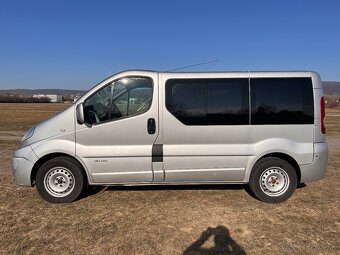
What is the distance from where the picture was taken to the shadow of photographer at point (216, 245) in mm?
4289

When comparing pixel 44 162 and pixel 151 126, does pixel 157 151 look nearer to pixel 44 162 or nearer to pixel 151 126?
pixel 151 126

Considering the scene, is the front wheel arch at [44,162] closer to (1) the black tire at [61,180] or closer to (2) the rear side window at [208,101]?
(1) the black tire at [61,180]

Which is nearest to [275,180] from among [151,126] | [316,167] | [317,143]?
[316,167]

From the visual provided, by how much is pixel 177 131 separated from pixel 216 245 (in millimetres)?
2016

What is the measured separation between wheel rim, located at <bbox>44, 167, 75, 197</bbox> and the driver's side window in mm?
941

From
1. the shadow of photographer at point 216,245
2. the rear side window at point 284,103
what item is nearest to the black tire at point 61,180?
the shadow of photographer at point 216,245

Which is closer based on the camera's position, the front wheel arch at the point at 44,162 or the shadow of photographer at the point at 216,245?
the shadow of photographer at the point at 216,245

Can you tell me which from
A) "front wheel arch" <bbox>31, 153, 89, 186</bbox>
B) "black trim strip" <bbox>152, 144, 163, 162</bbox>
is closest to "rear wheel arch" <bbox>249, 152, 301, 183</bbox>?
"black trim strip" <bbox>152, 144, 163, 162</bbox>

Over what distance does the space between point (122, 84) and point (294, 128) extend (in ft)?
9.30

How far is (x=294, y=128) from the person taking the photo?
19.7ft

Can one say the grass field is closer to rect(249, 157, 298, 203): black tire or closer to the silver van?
rect(249, 157, 298, 203): black tire

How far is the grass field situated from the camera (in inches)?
175

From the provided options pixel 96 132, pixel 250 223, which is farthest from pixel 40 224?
pixel 250 223

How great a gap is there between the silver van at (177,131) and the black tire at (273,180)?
0.05 metres
